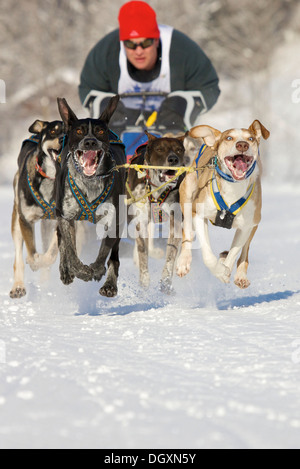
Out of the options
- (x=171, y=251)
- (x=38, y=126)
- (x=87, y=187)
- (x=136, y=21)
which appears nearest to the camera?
(x=87, y=187)

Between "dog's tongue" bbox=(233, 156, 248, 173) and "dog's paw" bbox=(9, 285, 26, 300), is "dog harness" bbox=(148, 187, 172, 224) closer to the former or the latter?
"dog's tongue" bbox=(233, 156, 248, 173)

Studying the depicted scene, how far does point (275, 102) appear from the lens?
26656 mm

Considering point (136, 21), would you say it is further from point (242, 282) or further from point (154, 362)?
point (154, 362)

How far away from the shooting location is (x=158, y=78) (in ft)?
16.6

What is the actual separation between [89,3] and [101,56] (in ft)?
81.1

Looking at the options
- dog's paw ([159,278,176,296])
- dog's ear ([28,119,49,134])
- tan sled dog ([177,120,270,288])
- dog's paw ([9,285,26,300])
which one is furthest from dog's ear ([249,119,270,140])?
dog's paw ([9,285,26,300])

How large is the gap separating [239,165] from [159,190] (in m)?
0.86

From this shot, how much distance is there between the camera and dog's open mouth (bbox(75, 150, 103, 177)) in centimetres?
341

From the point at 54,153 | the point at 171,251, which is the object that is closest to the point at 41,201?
the point at 54,153

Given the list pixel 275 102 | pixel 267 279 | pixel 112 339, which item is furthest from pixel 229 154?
pixel 275 102

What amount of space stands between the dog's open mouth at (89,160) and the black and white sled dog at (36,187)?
0.62m

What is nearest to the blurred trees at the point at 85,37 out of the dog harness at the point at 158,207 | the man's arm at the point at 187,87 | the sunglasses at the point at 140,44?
the man's arm at the point at 187,87

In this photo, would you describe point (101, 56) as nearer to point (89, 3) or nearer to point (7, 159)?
point (7, 159)

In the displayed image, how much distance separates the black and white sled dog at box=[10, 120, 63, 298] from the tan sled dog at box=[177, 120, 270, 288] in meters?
0.91
